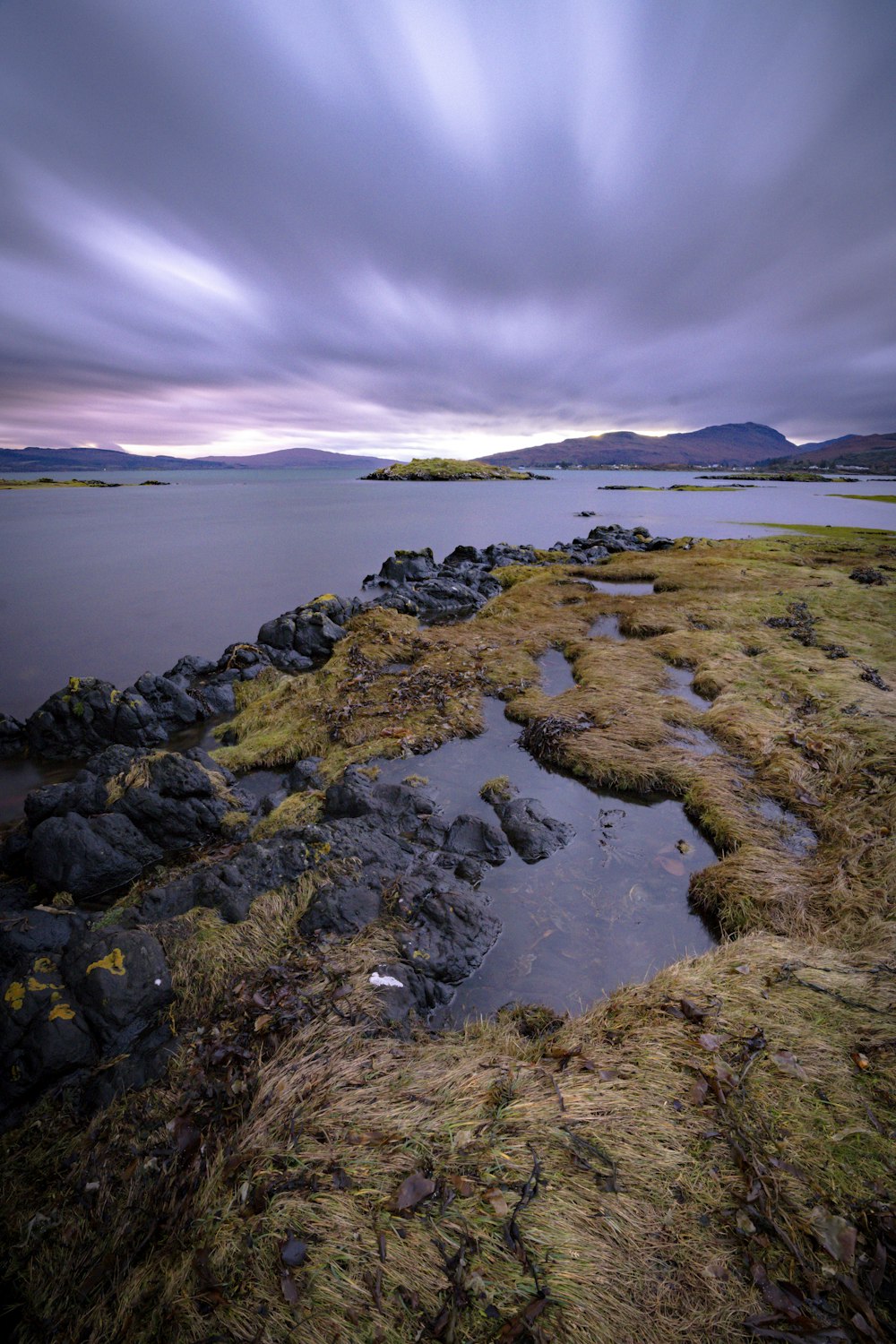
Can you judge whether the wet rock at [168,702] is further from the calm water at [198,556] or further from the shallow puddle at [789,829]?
the shallow puddle at [789,829]

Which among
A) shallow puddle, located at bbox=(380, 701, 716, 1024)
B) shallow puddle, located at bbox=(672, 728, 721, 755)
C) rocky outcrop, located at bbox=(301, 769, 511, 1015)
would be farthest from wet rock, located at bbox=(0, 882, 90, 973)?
shallow puddle, located at bbox=(672, 728, 721, 755)

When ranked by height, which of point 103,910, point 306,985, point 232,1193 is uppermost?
point 232,1193

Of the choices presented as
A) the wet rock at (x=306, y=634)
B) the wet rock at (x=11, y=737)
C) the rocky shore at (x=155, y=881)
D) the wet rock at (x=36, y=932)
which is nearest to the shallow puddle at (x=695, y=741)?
the rocky shore at (x=155, y=881)

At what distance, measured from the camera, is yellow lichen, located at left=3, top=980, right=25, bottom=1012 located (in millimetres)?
4230

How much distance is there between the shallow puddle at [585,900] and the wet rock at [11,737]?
30.3 ft

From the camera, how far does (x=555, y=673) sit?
14594 millimetres

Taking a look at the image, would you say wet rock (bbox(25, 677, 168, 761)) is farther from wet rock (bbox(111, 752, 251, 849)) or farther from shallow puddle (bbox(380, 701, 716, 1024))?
shallow puddle (bbox(380, 701, 716, 1024))

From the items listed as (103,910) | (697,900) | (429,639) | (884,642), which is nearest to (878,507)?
(884,642)

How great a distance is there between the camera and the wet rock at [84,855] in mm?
6871

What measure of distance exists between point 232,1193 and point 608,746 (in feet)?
26.7

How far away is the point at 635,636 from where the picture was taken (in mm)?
17953

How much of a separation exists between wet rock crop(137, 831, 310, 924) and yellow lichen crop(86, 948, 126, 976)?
1232mm

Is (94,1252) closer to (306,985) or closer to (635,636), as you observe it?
(306,985)

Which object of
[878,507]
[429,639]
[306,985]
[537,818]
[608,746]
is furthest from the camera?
[878,507]
